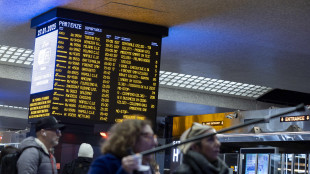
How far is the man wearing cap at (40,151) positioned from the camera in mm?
5516

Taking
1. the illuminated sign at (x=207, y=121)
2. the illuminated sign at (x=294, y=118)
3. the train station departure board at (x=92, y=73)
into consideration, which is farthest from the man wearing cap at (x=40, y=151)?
the illuminated sign at (x=207, y=121)

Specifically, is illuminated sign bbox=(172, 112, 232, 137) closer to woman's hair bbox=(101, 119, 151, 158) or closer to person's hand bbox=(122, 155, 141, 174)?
woman's hair bbox=(101, 119, 151, 158)

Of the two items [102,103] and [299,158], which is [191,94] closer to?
[299,158]

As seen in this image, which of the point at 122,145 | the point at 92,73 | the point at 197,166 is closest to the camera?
the point at 122,145

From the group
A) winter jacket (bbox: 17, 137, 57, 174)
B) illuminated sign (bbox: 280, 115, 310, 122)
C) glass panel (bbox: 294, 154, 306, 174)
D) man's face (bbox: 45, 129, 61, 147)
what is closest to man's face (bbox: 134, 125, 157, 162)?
winter jacket (bbox: 17, 137, 57, 174)

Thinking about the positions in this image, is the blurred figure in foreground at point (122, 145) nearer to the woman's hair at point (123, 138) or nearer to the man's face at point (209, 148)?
the woman's hair at point (123, 138)

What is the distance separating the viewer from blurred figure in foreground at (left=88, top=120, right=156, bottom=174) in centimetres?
329

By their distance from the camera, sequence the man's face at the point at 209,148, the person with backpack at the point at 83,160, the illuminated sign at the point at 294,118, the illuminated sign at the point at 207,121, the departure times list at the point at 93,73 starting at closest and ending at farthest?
the man's face at the point at 209,148
the person with backpack at the point at 83,160
the departure times list at the point at 93,73
the illuminated sign at the point at 294,118
the illuminated sign at the point at 207,121

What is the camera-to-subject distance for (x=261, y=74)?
1691 centimetres

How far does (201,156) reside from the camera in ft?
12.4

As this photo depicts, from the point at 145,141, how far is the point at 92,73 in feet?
26.7

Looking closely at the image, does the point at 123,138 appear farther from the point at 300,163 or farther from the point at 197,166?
the point at 300,163

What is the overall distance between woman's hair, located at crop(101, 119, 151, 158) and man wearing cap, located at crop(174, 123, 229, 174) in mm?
458

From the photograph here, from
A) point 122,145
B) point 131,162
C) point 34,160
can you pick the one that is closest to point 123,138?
point 122,145
